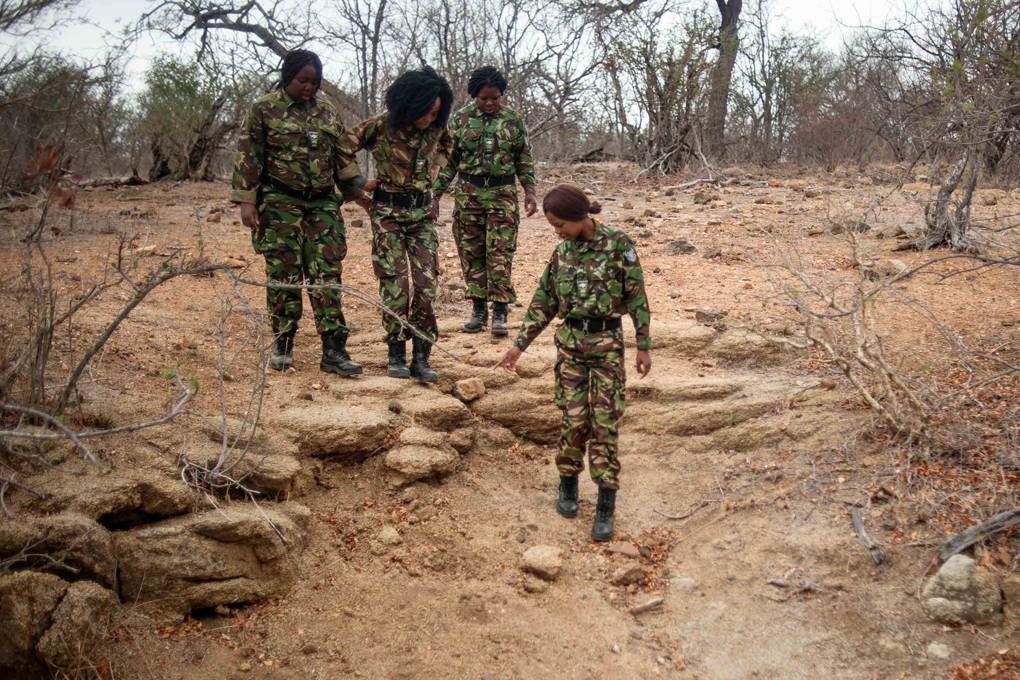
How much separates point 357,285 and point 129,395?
2796 millimetres

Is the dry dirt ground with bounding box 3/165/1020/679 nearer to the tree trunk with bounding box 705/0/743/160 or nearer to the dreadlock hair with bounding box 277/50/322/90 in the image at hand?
the dreadlock hair with bounding box 277/50/322/90

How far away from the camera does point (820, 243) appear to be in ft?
24.2

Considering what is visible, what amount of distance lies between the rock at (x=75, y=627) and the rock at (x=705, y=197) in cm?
803

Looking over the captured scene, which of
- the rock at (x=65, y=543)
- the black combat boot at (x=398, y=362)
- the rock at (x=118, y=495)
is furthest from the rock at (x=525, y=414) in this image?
the rock at (x=65, y=543)

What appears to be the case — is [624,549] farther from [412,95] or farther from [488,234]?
[412,95]

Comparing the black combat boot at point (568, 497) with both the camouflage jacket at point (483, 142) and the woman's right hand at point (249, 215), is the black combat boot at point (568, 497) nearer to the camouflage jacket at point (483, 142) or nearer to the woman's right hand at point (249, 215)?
the camouflage jacket at point (483, 142)

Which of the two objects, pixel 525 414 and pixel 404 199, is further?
pixel 525 414

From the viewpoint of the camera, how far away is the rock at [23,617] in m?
2.75

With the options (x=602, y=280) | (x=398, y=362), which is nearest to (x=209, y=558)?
(x=398, y=362)

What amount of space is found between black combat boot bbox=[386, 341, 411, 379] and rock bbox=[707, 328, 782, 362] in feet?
5.97

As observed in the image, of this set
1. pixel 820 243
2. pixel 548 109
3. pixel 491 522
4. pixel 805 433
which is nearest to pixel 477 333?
pixel 491 522

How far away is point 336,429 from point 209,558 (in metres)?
0.87

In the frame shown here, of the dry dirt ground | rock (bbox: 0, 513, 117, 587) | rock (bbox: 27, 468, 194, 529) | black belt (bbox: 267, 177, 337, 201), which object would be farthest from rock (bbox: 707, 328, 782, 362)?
rock (bbox: 0, 513, 117, 587)

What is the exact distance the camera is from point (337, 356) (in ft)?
14.6
